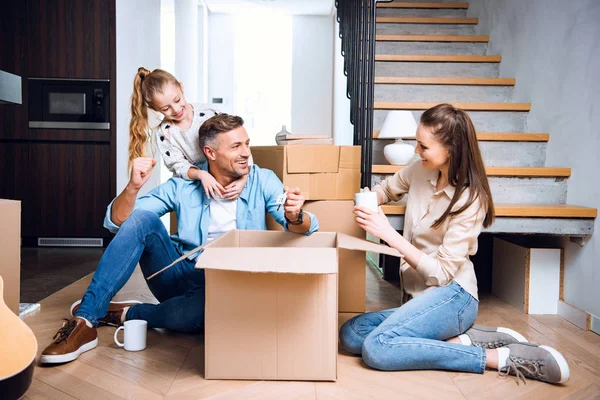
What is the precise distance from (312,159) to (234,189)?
1.14 ft

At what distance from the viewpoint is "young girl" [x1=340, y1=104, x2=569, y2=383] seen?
1668 millimetres

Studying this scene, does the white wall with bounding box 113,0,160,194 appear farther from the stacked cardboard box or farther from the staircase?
the stacked cardboard box

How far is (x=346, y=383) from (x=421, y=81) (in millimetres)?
2168

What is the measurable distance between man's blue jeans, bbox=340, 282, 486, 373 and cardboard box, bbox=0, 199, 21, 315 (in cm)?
121

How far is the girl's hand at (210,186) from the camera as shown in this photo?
1.98 meters

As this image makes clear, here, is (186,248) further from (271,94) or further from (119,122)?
(271,94)

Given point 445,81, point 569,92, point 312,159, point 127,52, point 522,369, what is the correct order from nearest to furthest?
1. point 522,369
2. point 312,159
3. point 569,92
4. point 445,81
5. point 127,52

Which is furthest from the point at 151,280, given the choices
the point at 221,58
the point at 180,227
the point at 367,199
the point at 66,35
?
the point at 221,58

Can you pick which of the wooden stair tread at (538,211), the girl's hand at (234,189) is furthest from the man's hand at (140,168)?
the wooden stair tread at (538,211)

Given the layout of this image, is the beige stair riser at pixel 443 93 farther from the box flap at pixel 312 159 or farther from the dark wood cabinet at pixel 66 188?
the dark wood cabinet at pixel 66 188

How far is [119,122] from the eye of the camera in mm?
3947

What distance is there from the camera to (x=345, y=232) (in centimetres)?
220

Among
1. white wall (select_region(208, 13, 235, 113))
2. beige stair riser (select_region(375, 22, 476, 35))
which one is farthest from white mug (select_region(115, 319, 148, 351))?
white wall (select_region(208, 13, 235, 113))

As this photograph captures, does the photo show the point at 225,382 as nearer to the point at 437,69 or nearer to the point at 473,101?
the point at 473,101
